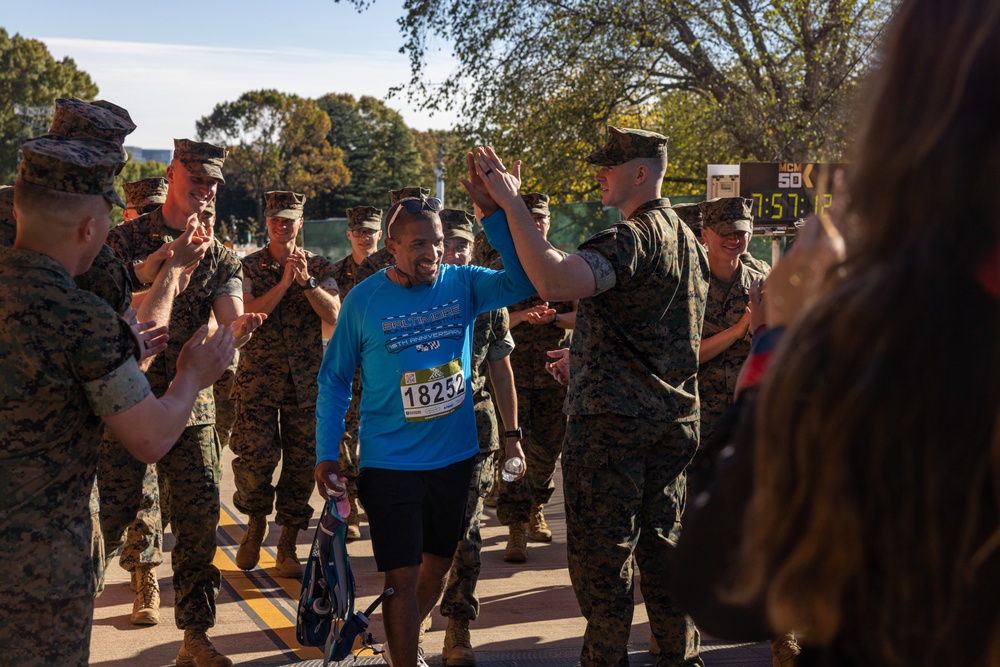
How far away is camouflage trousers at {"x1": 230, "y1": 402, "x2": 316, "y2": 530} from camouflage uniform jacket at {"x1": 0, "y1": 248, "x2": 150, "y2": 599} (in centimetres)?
445

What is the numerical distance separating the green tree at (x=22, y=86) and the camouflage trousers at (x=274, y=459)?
49.8m

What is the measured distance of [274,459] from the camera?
7.54 metres

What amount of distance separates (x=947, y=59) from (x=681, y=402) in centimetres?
332

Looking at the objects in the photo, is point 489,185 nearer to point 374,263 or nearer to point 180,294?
point 180,294

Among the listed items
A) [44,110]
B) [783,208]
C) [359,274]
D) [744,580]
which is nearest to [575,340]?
[744,580]

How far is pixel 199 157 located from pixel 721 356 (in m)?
3.26

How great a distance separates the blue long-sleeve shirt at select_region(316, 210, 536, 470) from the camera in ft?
15.5

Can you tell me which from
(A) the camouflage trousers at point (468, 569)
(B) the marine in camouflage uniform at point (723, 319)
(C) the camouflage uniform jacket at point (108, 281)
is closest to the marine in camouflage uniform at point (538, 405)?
(B) the marine in camouflage uniform at point (723, 319)

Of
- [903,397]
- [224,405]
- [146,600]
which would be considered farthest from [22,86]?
[903,397]

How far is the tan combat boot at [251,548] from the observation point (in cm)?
766

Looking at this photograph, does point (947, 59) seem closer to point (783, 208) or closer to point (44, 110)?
point (783, 208)

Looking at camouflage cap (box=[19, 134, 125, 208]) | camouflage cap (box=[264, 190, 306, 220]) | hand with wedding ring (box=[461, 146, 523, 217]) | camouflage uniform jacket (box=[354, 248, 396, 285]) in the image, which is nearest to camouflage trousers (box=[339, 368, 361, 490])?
camouflage uniform jacket (box=[354, 248, 396, 285])

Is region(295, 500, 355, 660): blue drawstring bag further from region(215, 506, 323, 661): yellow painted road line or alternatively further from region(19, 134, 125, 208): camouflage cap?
region(19, 134, 125, 208): camouflage cap

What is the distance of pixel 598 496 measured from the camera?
15.1 ft
